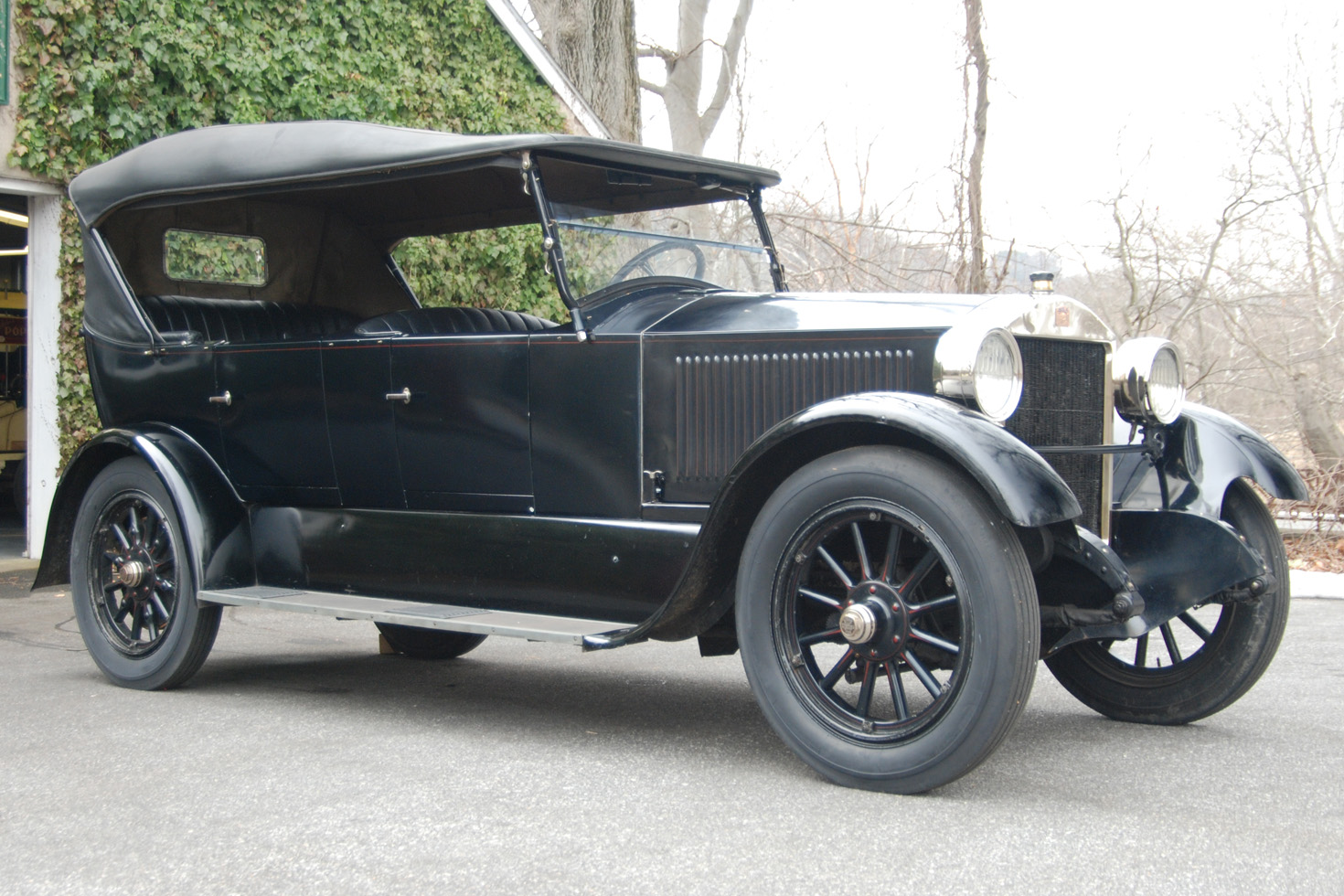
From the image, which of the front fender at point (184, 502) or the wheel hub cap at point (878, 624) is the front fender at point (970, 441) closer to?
the wheel hub cap at point (878, 624)

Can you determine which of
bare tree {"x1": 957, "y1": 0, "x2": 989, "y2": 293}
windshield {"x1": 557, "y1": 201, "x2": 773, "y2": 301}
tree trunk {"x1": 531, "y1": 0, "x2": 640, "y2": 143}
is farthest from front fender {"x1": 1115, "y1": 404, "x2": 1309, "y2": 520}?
tree trunk {"x1": 531, "y1": 0, "x2": 640, "y2": 143}

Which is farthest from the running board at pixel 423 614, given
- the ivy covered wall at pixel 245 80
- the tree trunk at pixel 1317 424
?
the tree trunk at pixel 1317 424

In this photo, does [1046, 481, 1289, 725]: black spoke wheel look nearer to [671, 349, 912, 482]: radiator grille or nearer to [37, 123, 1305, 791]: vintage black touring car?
[37, 123, 1305, 791]: vintage black touring car

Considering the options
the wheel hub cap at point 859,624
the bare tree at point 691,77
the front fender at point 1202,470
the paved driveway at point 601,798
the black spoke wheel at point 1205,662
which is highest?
the bare tree at point 691,77

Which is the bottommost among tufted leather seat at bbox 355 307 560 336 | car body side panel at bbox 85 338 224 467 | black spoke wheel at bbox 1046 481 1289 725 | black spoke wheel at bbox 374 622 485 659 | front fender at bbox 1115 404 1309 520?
black spoke wheel at bbox 374 622 485 659

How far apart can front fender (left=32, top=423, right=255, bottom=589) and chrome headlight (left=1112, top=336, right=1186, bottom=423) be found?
312 centimetres

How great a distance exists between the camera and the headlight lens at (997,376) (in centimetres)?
332

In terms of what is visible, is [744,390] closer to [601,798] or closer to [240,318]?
[601,798]

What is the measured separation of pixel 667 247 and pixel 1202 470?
194 centimetres

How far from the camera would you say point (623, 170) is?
4500 millimetres

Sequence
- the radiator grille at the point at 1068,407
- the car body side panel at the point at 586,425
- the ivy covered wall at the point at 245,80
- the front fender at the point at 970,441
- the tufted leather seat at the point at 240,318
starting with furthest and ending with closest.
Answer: the ivy covered wall at the point at 245,80
the tufted leather seat at the point at 240,318
the car body side panel at the point at 586,425
the radiator grille at the point at 1068,407
the front fender at the point at 970,441

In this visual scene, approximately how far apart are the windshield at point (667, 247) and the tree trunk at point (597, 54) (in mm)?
6072

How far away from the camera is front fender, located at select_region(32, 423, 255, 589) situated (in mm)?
4621

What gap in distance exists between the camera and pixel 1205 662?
391 cm
